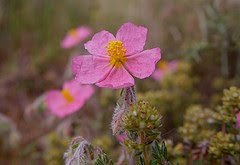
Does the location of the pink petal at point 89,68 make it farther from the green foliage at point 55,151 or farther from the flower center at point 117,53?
the green foliage at point 55,151

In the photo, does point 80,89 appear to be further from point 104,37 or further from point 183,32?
point 183,32

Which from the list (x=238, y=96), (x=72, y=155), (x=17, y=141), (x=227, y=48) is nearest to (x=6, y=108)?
(x=17, y=141)

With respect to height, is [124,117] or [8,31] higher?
[8,31]

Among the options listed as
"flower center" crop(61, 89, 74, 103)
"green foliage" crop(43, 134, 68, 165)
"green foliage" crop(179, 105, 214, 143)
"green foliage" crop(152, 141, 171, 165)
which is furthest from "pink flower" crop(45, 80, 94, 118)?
"green foliage" crop(152, 141, 171, 165)

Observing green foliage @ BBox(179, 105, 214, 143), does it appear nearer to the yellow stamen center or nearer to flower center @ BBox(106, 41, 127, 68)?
flower center @ BBox(106, 41, 127, 68)

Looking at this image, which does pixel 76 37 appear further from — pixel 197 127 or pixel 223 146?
pixel 223 146

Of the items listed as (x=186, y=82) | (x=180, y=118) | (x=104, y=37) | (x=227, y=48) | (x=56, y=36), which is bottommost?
(x=180, y=118)
